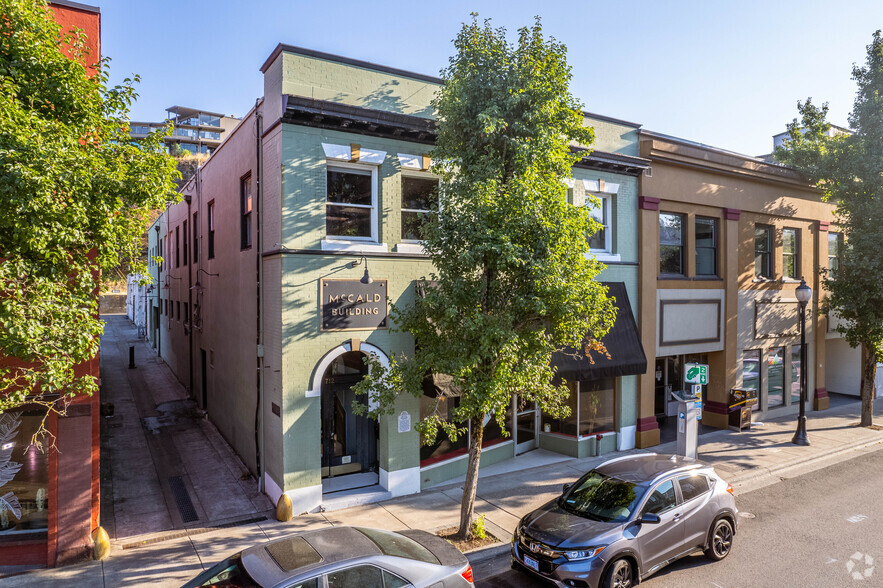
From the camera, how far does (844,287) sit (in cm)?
1831

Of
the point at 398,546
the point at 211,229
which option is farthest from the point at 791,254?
the point at 211,229

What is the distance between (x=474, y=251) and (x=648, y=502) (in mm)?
4948

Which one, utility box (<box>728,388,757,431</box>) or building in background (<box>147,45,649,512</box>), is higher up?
building in background (<box>147,45,649,512</box>)

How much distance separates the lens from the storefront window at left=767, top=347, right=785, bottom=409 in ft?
65.6

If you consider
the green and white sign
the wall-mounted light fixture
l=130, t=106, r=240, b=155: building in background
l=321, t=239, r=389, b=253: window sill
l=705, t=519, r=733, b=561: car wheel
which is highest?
l=130, t=106, r=240, b=155: building in background

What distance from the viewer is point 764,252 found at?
65.2ft

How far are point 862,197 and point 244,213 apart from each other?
1983cm

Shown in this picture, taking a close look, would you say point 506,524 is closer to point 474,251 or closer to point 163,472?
point 474,251

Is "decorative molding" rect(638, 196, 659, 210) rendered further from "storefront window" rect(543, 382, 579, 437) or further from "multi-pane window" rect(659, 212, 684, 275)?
"storefront window" rect(543, 382, 579, 437)

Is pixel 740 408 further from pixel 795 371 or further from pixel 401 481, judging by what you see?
pixel 401 481

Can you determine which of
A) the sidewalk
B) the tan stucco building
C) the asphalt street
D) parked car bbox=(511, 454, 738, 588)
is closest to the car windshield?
parked car bbox=(511, 454, 738, 588)

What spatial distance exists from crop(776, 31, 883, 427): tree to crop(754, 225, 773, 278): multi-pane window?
197 centimetres

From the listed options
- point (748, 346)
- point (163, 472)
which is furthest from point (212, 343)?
point (748, 346)

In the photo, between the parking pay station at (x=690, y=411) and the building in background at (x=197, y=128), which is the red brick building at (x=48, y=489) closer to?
the parking pay station at (x=690, y=411)
